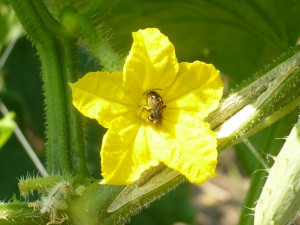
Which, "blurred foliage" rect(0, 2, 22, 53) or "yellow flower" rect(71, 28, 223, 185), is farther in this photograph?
"blurred foliage" rect(0, 2, 22, 53)

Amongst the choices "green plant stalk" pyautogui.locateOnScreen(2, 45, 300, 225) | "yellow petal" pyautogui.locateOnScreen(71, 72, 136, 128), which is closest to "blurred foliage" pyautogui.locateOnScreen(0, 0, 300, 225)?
"green plant stalk" pyautogui.locateOnScreen(2, 45, 300, 225)

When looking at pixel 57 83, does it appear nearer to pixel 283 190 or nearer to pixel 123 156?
pixel 123 156

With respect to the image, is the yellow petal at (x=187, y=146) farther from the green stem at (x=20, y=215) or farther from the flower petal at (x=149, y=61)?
the green stem at (x=20, y=215)

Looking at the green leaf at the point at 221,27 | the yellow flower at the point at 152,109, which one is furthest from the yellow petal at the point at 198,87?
the green leaf at the point at 221,27

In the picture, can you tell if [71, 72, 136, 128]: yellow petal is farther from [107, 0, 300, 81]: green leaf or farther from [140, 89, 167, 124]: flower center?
[107, 0, 300, 81]: green leaf

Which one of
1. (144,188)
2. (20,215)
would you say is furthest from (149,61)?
(20,215)

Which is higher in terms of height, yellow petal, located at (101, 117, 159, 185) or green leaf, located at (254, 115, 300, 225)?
yellow petal, located at (101, 117, 159, 185)
